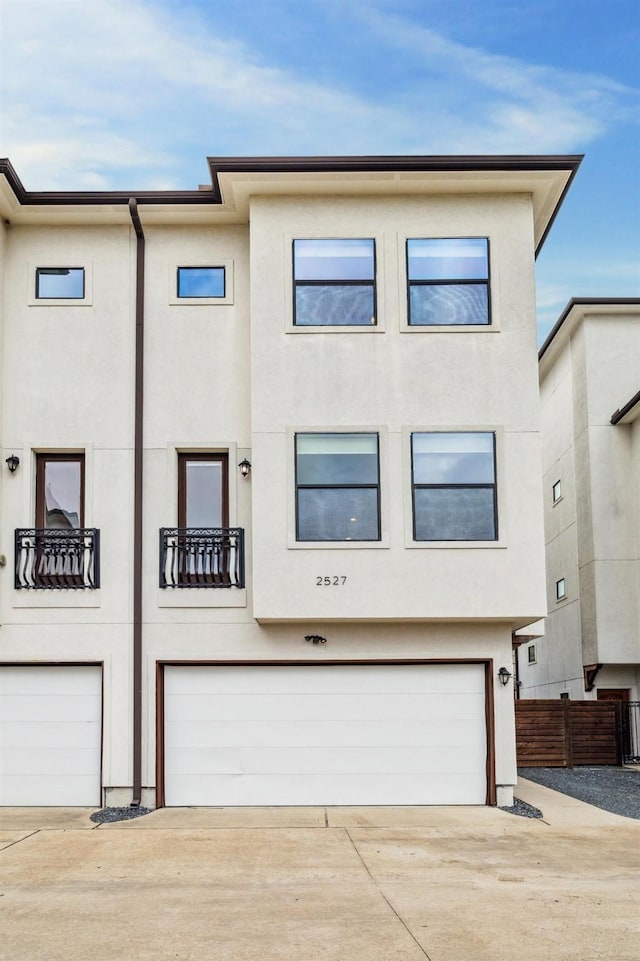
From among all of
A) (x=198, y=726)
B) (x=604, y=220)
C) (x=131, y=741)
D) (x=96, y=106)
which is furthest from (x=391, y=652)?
(x=604, y=220)

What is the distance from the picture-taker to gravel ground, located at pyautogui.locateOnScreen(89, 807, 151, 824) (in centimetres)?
1216

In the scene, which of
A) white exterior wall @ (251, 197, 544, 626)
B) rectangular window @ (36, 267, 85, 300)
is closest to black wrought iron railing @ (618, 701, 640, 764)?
white exterior wall @ (251, 197, 544, 626)

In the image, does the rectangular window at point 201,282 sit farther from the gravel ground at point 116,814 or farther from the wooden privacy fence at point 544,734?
the wooden privacy fence at point 544,734

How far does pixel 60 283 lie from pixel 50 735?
6.06 m

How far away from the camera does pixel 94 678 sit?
1324 centimetres

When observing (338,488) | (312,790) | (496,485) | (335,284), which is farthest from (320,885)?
(335,284)

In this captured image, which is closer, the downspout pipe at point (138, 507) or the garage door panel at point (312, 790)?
the downspout pipe at point (138, 507)

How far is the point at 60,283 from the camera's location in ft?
46.1

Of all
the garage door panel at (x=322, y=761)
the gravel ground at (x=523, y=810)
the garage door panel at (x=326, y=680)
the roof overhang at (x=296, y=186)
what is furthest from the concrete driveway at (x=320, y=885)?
the roof overhang at (x=296, y=186)

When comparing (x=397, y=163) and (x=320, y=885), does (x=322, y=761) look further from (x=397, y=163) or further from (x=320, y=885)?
(x=397, y=163)

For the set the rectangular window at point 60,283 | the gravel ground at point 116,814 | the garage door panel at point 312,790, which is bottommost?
the gravel ground at point 116,814

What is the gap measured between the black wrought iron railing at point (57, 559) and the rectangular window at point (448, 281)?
5.14 meters

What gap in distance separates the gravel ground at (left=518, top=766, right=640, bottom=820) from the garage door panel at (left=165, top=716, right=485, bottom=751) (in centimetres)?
209

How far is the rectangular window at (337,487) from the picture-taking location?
12.9 m
